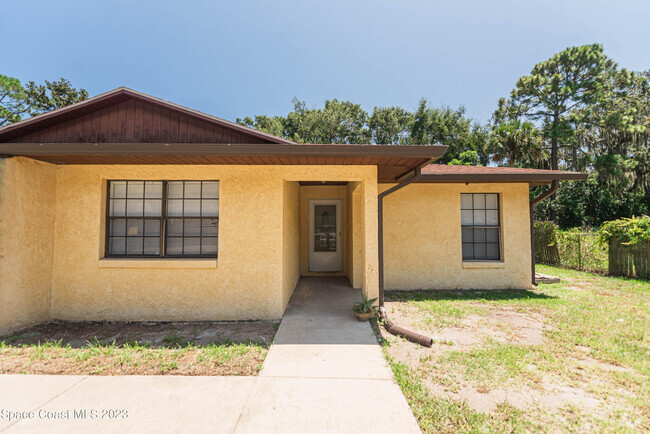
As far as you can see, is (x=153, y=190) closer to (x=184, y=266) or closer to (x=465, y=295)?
(x=184, y=266)

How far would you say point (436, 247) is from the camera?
693 centimetres

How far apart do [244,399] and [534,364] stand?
11.2 feet

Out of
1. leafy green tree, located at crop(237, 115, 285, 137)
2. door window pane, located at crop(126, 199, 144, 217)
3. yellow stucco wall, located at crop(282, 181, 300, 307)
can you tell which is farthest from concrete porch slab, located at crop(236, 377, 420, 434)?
leafy green tree, located at crop(237, 115, 285, 137)

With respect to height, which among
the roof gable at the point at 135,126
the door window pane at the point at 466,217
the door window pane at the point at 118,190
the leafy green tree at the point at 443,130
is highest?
the leafy green tree at the point at 443,130

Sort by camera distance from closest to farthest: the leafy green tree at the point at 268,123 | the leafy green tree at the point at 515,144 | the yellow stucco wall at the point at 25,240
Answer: the yellow stucco wall at the point at 25,240 → the leafy green tree at the point at 515,144 → the leafy green tree at the point at 268,123

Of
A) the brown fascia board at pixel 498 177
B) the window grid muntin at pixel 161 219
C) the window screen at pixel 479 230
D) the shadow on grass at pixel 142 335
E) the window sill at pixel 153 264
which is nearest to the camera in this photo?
the shadow on grass at pixel 142 335

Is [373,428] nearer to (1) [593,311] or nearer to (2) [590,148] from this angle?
(1) [593,311]

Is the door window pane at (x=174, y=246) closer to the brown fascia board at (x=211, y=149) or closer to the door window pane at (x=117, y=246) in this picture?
the door window pane at (x=117, y=246)

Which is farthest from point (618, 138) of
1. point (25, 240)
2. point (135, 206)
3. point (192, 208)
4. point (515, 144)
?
point (25, 240)

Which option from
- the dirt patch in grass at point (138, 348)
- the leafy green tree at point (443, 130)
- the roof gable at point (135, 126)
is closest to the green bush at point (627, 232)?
the dirt patch in grass at point (138, 348)

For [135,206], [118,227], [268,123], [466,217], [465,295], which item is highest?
[268,123]

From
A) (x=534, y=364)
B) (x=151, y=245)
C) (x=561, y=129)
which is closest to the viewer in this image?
(x=534, y=364)

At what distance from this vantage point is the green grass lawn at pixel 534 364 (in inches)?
94.6

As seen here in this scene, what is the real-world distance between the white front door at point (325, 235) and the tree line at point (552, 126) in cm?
1454
